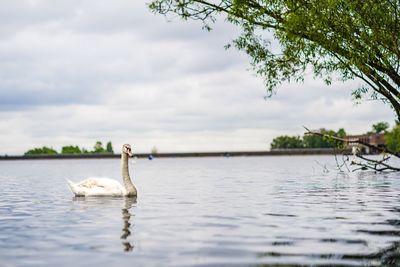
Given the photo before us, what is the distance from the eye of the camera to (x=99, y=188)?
3519cm

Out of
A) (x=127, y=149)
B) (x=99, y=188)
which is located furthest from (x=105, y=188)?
(x=127, y=149)

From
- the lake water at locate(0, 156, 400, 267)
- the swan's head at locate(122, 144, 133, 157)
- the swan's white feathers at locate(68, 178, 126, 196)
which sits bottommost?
the lake water at locate(0, 156, 400, 267)

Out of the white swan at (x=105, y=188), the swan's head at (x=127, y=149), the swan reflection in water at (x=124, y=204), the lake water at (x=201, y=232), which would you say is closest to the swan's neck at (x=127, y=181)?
the white swan at (x=105, y=188)

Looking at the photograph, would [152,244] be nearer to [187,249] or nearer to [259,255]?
[187,249]

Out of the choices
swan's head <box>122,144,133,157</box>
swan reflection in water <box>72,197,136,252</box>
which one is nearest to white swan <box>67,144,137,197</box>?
swan reflection in water <box>72,197,136,252</box>

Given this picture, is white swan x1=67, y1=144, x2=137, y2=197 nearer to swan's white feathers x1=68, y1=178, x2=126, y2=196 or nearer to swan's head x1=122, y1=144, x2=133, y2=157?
swan's white feathers x1=68, y1=178, x2=126, y2=196

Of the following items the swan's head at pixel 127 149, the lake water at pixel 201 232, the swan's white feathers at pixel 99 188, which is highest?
the swan's head at pixel 127 149

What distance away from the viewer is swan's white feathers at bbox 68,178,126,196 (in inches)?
1375

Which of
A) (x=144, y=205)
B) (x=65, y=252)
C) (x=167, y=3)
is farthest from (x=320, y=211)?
(x=65, y=252)

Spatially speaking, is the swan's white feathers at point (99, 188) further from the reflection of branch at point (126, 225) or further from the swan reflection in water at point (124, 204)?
the reflection of branch at point (126, 225)

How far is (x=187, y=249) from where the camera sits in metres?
16.8

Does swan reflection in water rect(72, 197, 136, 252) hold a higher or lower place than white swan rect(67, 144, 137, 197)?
lower

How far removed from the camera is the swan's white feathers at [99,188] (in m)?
34.9

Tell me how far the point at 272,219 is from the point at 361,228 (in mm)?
3555
